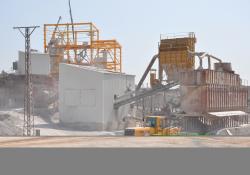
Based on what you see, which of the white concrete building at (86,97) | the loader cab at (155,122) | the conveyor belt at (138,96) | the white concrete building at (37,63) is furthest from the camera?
the white concrete building at (37,63)

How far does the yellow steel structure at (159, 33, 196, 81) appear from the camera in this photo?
44.3 metres

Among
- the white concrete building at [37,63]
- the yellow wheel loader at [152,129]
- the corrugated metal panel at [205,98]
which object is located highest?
the white concrete building at [37,63]

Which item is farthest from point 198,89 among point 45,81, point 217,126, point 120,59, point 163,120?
point 45,81

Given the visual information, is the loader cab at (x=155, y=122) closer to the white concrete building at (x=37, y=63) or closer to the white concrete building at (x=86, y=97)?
the white concrete building at (x=86, y=97)

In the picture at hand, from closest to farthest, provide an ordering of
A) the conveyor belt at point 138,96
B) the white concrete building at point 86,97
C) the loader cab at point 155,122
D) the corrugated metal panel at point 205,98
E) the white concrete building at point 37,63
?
the loader cab at point 155,122, the corrugated metal panel at point 205,98, the white concrete building at point 86,97, the conveyor belt at point 138,96, the white concrete building at point 37,63

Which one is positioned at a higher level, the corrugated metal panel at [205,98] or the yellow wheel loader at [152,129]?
the corrugated metal panel at [205,98]

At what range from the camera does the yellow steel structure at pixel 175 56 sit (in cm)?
4434

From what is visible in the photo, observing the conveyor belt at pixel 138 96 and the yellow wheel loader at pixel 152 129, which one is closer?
the yellow wheel loader at pixel 152 129

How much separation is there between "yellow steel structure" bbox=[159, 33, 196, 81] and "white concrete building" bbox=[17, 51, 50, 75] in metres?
14.9

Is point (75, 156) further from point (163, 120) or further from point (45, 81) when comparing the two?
point (45, 81)

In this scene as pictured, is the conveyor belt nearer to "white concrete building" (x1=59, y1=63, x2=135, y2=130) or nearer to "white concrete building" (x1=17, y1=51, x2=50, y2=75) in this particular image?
"white concrete building" (x1=59, y1=63, x2=135, y2=130)

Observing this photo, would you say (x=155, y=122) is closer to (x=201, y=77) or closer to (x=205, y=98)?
(x=205, y=98)

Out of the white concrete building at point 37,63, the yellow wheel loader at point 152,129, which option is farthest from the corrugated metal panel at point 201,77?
the white concrete building at point 37,63

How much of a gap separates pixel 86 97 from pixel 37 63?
32.3 ft
